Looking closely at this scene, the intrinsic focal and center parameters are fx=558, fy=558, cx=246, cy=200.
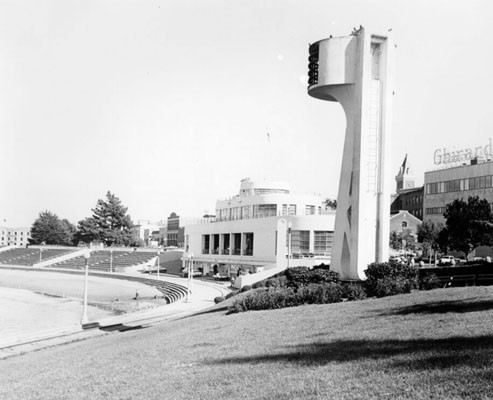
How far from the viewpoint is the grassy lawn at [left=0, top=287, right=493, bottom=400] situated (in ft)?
26.3

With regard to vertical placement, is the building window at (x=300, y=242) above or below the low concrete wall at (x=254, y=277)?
above

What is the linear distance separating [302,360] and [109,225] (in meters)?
105

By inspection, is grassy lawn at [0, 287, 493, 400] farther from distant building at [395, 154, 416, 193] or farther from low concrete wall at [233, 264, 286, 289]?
distant building at [395, 154, 416, 193]

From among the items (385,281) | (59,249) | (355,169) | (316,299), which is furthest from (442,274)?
(59,249)

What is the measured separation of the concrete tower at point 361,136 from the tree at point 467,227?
79.7ft

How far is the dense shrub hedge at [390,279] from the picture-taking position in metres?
20.9

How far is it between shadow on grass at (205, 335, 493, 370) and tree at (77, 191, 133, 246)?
100 m

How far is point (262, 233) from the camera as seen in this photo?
182 feet

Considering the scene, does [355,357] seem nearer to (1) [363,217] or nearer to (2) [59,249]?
(1) [363,217]

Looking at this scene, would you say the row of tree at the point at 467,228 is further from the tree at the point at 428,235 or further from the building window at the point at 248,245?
the building window at the point at 248,245

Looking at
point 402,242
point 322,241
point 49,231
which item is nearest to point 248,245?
point 322,241

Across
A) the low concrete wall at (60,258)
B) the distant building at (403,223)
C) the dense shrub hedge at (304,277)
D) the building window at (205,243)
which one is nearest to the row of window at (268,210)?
the building window at (205,243)

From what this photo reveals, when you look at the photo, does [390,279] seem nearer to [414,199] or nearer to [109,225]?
[414,199]

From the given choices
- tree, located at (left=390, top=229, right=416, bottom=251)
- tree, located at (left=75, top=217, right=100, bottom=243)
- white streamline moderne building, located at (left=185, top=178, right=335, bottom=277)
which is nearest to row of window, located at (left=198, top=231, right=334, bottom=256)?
white streamline moderne building, located at (left=185, top=178, right=335, bottom=277)
